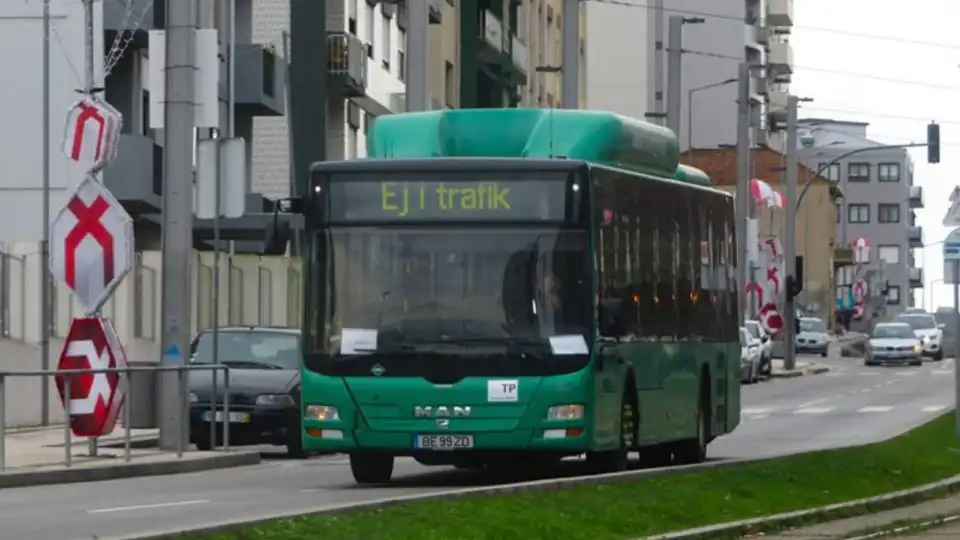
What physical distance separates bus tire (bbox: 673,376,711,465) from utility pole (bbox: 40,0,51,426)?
→ 423 inches

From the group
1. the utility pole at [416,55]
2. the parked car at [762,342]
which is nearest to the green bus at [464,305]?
the utility pole at [416,55]

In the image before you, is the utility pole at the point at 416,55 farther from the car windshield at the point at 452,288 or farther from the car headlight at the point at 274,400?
the car windshield at the point at 452,288

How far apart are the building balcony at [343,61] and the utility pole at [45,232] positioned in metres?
12.1

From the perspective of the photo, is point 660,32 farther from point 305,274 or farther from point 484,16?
point 305,274

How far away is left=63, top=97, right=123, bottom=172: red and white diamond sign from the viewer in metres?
25.0

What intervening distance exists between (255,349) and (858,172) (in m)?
171

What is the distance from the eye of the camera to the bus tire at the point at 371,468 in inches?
874

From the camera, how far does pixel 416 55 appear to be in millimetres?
36656

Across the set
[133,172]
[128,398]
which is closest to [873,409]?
[133,172]

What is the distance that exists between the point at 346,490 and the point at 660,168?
5102 mm

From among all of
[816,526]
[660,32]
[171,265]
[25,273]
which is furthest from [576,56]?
[660,32]

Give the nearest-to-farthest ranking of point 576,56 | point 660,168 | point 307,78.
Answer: point 660,168, point 576,56, point 307,78

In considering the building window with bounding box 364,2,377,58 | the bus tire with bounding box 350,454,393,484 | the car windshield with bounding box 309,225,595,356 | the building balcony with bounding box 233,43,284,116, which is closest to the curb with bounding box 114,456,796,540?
the car windshield with bounding box 309,225,595,356

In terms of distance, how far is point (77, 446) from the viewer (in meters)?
26.9
